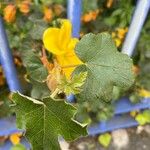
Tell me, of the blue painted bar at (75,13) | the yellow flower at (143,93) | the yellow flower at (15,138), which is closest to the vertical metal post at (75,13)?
the blue painted bar at (75,13)

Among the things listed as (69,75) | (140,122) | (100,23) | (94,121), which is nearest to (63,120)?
(69,75)

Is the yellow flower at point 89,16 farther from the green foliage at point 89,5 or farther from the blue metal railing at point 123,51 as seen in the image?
the blue metal railing at point 123,51

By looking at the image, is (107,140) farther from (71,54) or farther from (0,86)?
(71,54)

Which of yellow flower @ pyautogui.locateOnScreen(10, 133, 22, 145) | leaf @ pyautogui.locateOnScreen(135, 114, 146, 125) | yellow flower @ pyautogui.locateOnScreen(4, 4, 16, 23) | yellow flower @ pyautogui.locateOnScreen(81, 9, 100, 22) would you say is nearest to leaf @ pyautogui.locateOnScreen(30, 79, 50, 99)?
yellow flower @ pyautogui.locateOnScreen(4, 4, 16, 23)

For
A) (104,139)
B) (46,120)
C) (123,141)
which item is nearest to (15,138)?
(104,139)

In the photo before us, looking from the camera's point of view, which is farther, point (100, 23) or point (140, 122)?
point (140, 122)

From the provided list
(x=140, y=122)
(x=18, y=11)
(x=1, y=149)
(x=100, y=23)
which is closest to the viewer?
(x=18, y=11)

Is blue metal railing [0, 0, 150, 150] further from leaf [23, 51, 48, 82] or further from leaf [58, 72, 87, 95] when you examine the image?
leaf [58, 72, 87, 95]

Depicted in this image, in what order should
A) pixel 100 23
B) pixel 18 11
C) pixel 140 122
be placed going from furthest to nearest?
pixel 140 122 < pixel 100 23 < pixel 18 11
